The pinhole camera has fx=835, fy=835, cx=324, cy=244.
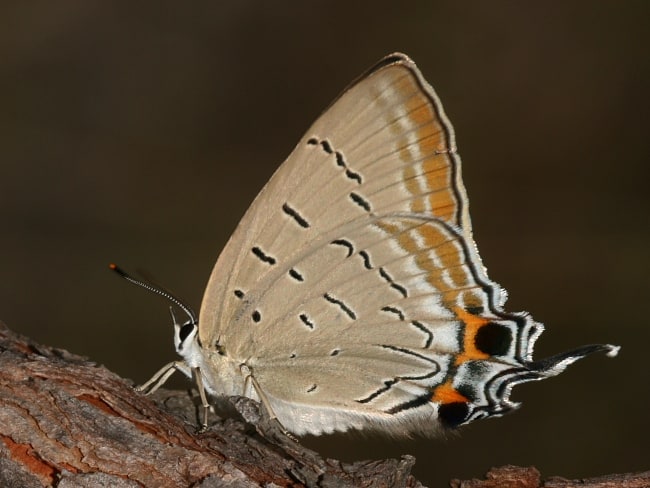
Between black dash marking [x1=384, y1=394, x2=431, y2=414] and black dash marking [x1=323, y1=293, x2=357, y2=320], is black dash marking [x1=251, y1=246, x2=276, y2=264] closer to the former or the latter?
black dash marking [x1=323, y1=293, x2=357, y2=320]

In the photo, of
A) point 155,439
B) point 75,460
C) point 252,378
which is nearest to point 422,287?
point 252,378

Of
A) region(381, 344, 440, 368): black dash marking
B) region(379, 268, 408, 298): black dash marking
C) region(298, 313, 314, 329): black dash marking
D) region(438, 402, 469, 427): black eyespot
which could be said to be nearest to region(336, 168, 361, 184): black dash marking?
region(379, 268, 408, 298): black dash marking

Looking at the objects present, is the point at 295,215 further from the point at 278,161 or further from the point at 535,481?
the point at 278,161

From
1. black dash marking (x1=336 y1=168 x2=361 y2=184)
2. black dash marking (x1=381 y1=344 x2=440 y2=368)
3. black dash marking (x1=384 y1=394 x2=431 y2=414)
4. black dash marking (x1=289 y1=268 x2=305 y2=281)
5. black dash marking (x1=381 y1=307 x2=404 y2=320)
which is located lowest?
black dash marking (x1=384 y1=394 x2=431 y2=414)

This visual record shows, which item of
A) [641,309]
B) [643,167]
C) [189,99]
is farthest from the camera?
[189,99]

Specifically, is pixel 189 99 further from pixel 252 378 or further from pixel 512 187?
pixel 252 378

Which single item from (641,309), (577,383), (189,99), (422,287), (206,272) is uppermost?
(189,99)

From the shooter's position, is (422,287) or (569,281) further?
(569,281)
